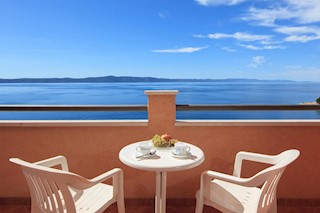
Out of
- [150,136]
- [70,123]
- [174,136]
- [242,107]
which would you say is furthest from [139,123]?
[242,107]

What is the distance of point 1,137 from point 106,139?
3.60ft

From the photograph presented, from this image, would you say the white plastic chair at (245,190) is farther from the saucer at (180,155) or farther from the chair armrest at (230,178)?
the saucer at (180,155)

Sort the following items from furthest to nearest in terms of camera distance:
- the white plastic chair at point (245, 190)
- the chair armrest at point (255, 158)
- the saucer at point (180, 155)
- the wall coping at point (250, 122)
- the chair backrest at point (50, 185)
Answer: the wall coping at point (250, 122)
the chair armrest at point (255, 158)
the saucer at point (180, 155)
the white plastic chair at point (245, 190)
the chair backrest at point (50, 185)

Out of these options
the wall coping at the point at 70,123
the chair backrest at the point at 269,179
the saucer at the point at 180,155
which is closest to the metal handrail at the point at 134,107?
the wall coping at the point at 70,123

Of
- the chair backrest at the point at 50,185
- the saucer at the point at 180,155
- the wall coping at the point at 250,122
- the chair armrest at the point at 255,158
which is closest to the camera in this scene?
the chair backrest at the point at 50,185

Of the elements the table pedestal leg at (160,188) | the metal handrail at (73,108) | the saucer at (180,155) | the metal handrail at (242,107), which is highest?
the metal handrail at (242,107)

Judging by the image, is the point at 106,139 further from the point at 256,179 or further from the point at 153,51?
the point at 153,51

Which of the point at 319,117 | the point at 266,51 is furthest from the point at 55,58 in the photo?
the point at 319,117

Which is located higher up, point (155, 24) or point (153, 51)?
point (155, 24)

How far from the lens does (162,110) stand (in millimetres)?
2248

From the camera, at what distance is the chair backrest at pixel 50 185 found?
1185 mm

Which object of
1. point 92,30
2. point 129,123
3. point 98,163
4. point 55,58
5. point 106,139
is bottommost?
point 98,163

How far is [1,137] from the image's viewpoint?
2.26 m

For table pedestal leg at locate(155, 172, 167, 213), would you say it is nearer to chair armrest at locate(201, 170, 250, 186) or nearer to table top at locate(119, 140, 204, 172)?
table top at locate(119, 140, 204, 172)
